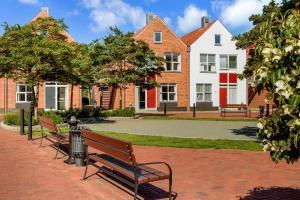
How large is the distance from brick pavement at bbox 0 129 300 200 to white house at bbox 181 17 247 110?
30971 millimetres

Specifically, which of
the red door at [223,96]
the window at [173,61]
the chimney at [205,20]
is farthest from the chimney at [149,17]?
the red door at [223,96]

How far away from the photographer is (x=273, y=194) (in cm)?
721

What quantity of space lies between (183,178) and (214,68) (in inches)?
1419

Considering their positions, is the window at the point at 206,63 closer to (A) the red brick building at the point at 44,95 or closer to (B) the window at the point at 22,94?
(A) the red brick building at the point at 44,95

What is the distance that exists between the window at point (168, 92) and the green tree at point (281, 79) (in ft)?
121

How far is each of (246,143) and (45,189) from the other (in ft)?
28.2

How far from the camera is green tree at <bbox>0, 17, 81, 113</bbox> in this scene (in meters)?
19.8

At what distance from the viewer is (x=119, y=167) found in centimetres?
716

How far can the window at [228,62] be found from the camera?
44.1 meters

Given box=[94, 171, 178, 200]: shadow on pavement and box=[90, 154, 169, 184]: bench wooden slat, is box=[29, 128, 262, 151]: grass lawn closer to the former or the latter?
box=[94, 171, 178, 200]: shadow on pavement

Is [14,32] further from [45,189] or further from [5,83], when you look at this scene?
[5,83]

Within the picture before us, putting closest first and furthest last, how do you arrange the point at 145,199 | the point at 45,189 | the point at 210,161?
1. the point at 145,199
2. the point at 45,189
3. the point at 210,161

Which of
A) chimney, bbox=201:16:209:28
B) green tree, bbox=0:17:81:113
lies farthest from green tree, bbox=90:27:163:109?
chimney, bbox=201:16:209:28

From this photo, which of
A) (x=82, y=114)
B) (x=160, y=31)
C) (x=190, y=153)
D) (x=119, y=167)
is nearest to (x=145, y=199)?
(x=119, y=167)
